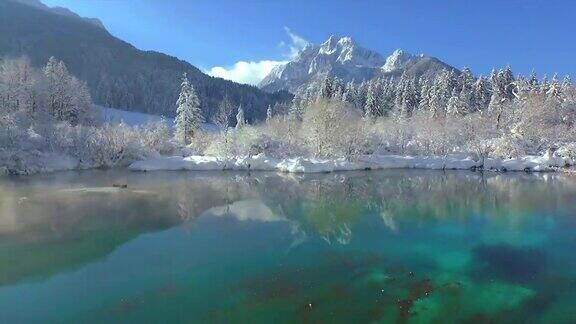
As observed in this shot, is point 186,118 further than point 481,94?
No

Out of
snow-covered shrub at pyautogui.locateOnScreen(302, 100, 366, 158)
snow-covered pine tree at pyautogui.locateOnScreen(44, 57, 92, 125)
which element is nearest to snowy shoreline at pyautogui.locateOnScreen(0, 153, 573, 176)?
snow-covered shrub at pyautogui.locateOnScreen(302, 100, 366, 158)

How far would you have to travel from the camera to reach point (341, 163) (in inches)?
2269

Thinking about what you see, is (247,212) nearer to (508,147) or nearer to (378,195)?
(378,195)

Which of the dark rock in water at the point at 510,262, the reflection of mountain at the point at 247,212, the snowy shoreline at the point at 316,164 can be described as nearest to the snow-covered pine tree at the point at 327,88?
the snowy shoreline at the point at 316,164

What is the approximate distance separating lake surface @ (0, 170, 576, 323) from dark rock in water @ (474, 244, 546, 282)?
0.09m

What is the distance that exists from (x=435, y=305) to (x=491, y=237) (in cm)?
1135

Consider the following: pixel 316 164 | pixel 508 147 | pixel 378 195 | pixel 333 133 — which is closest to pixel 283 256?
pixel 378 195

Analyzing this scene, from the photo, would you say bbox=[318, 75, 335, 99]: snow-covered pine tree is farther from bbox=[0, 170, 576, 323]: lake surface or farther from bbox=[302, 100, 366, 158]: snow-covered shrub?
bbox=[0, 170, 576, 323]: lake surface

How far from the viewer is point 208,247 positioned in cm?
2008

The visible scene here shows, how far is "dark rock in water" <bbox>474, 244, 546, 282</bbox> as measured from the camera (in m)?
17.0

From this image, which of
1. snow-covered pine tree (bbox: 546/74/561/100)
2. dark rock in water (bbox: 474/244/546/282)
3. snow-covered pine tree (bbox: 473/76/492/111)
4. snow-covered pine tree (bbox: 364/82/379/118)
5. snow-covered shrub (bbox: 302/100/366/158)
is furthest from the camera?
snow-covered pine tree (bbox: 364/82/379/118)

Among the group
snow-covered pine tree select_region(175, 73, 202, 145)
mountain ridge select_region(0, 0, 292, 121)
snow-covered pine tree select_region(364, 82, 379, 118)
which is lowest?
snow-covered pine tree select_region(175, 73, 202, 145)

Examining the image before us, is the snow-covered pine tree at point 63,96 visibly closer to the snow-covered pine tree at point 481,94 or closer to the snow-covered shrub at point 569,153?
the snow-covered shrub at point 569,153

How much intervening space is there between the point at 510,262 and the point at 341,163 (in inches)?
1548
